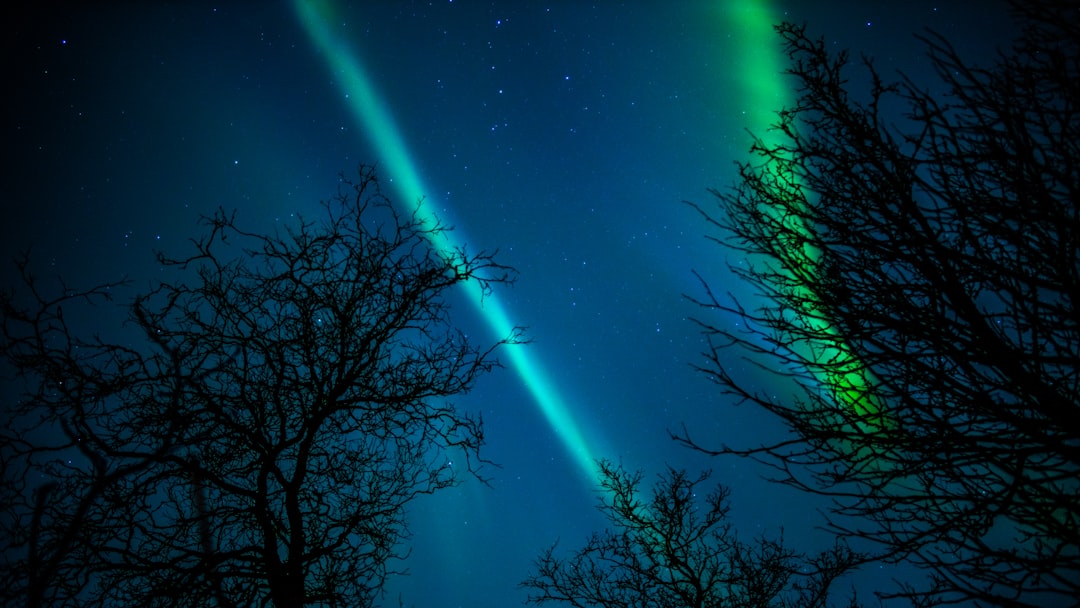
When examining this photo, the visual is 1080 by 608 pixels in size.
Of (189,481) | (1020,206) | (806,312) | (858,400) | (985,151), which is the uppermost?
(189,481)

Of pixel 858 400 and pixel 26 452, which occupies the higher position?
pixel 26 452

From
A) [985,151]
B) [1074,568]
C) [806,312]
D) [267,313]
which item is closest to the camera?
[1074,568]

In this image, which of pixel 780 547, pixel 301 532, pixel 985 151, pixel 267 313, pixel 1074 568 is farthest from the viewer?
pixel 780 547

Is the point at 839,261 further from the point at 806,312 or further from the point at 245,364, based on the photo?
the point at 245,364

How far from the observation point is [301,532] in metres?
3.80

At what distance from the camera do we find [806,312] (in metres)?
3.11

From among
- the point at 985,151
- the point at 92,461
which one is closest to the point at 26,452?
the point at 92,461

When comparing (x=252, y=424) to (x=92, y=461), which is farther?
(x=252, y=424)

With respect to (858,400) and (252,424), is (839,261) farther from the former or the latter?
(252,424)

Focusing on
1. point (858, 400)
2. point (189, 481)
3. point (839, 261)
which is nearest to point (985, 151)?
point (839, 261)

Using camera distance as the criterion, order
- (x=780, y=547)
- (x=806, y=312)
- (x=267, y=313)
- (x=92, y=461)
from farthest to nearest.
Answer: (x=780, y=547), (x=267, y=313), (x=92, y=461), (x=806, y=312)

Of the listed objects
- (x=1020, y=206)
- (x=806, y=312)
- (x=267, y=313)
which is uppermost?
(x=267, y=313)

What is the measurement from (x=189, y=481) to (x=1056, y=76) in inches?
212

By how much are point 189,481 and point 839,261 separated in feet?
14.4
